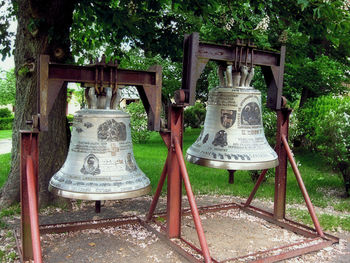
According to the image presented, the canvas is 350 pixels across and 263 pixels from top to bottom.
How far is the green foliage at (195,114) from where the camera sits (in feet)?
74.9

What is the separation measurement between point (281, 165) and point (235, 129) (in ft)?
4.62

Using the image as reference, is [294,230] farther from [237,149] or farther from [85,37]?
[85,37]

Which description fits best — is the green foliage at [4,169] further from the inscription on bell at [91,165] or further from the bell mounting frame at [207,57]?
the bell mounting frame at [207,57]

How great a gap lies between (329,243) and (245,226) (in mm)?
1268

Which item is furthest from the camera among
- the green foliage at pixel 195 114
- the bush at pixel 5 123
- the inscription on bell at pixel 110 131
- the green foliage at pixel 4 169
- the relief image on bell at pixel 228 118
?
the bush at pixel 5 123

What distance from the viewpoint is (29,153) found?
11.8ft

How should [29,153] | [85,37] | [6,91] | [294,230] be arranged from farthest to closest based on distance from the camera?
[6,91], [85,37], [294,230], [29,153]

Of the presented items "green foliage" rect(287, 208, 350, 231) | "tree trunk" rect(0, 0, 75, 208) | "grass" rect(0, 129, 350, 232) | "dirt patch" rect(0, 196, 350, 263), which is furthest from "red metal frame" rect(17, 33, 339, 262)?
"grass" rect(0, 129, 350, 232)

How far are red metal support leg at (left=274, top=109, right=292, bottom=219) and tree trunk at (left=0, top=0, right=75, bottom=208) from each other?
3.43m

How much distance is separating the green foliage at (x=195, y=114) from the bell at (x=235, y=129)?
1852 cm

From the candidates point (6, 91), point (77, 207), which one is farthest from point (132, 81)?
point (6, 91)

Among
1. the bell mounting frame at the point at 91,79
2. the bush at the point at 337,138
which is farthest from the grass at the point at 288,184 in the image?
the bell mounting frame at the point at 91,79

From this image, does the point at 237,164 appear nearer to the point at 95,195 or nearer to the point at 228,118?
the point at 228,118

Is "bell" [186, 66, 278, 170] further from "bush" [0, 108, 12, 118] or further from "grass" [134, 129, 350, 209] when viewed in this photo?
"bush" [0, 108, 12, 118]
